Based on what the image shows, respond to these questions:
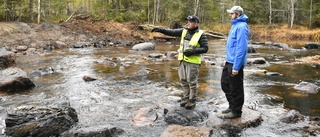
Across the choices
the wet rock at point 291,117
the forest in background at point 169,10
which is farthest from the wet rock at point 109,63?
the forest in background at point 169,10

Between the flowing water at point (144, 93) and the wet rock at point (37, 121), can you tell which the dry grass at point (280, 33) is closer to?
the flowing water at point (144, 93)

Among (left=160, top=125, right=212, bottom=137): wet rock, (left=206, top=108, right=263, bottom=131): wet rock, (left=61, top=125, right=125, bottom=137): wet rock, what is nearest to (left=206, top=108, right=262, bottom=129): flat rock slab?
(left=206, top=108, right=263, bottom=131): wet rock

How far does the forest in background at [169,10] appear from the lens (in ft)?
113

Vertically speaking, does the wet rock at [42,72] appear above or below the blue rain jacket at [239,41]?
below

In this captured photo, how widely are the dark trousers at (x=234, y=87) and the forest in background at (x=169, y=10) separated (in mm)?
27859

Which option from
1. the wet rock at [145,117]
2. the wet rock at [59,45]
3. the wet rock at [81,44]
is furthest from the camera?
the wet rock at [81,44]

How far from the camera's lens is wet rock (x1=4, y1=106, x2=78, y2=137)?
6051mm

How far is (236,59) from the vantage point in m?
6.08

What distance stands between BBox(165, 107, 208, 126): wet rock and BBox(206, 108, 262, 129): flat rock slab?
28 cm

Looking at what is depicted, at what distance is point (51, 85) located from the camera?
1096 cm

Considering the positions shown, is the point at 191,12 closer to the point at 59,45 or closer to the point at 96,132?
the point at 59,45

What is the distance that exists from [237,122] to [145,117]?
2099 mm

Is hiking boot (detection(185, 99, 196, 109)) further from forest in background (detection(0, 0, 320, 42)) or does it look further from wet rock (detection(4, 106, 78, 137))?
forest in background (detection(0, 0, 320, 42))

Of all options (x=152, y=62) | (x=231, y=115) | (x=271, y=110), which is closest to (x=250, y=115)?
(x=231, y=115)
